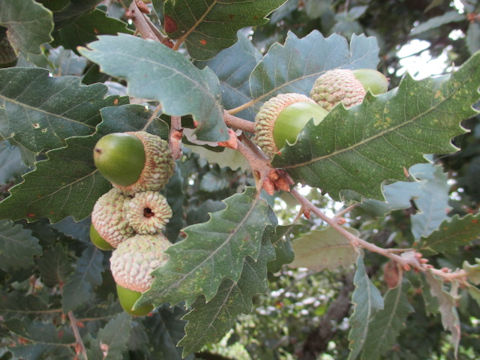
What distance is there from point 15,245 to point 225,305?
761 millimetres

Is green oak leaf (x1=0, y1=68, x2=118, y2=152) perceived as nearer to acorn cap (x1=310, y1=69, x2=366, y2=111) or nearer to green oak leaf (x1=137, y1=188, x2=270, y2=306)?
green oak leaf (x1=137, y1=188, x2=270, y2=306)

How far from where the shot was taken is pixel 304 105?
0.78m

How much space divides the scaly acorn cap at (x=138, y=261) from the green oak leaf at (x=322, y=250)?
28.1 inches

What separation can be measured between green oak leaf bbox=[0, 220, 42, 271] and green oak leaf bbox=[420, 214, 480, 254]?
1.29 m

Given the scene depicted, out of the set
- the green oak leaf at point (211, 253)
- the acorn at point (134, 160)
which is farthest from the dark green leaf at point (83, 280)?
the green oak leaf at point (211, 253)

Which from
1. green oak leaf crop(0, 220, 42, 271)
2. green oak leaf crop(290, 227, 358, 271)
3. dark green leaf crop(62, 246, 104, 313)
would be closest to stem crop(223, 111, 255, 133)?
green oak leaf crop(290, 227, 358, 271)

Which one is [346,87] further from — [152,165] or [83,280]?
[83,280]

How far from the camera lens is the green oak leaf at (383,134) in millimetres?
602

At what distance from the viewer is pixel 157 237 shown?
85cm

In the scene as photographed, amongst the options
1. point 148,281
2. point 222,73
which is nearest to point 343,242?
point 222,73

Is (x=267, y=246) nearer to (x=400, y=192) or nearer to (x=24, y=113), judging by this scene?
(x=24, y=113)

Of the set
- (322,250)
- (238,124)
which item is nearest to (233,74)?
(238,124)

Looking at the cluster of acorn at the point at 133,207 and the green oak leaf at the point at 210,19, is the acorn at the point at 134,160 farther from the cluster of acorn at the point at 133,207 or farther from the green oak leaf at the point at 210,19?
the green oak leaf at the point at 210,19

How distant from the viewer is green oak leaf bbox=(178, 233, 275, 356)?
0.85 meters
